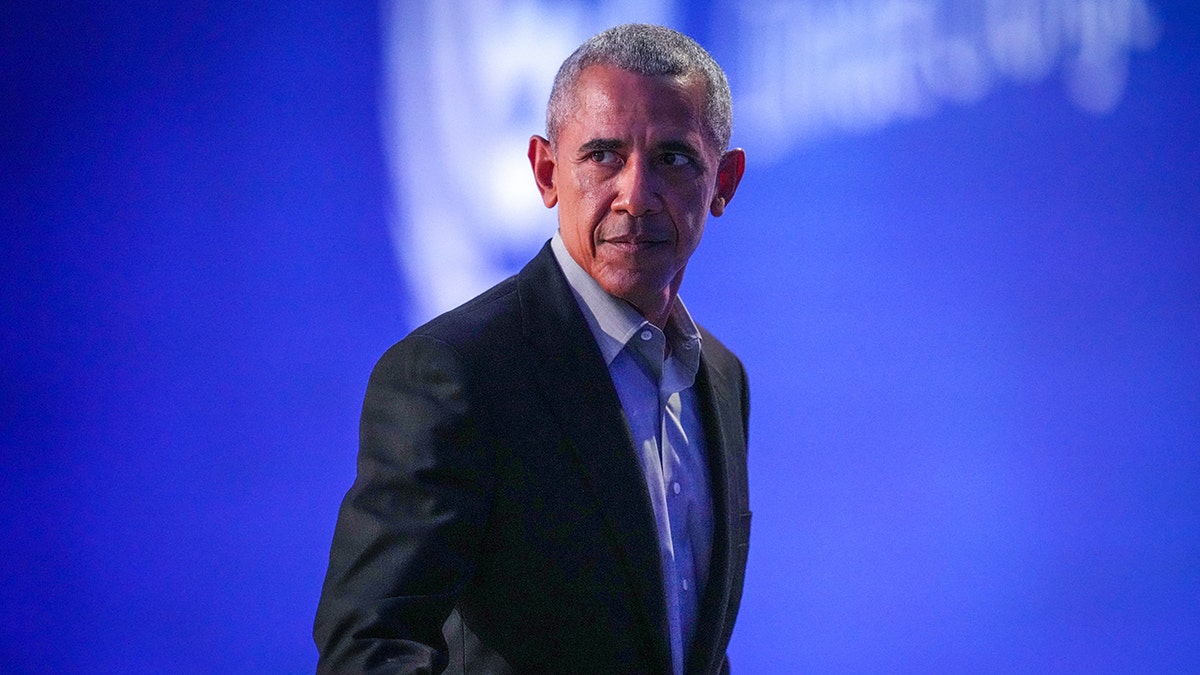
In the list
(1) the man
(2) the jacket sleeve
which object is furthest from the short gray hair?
(2) the jacket sleeve

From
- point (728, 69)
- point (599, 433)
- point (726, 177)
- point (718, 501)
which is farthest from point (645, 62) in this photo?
point (728, 69)

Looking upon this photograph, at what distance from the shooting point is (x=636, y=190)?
1353 mm

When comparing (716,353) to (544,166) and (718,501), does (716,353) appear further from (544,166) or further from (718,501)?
(544,166)

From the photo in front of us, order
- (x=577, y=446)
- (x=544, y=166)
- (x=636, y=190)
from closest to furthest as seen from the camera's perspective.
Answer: (x=577, y=446) < (x=636, y=190) < (x=544, y=166)

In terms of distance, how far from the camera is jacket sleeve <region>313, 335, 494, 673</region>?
1083 millimetres

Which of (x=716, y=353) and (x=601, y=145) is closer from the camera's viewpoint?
(x=601, y=145)

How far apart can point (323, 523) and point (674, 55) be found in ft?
4.67

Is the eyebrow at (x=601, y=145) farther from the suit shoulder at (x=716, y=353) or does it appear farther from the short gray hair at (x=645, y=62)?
the suit shoulder at (x=716, y=353)

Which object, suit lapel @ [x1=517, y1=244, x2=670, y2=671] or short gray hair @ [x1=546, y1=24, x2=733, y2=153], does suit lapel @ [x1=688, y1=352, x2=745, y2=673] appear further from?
short gray hair @ [x1=546, y1=24, x2=733, y2=153]

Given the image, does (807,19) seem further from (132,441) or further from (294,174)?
(132,441)

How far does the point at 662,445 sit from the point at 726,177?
410 mm

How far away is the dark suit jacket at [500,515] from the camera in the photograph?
1110 mm

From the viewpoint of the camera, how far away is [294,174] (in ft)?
7.68

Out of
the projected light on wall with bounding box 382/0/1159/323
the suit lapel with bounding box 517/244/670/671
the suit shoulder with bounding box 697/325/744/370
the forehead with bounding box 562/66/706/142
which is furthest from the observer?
the projected light on wall with bounding box 382/0/1159/323
